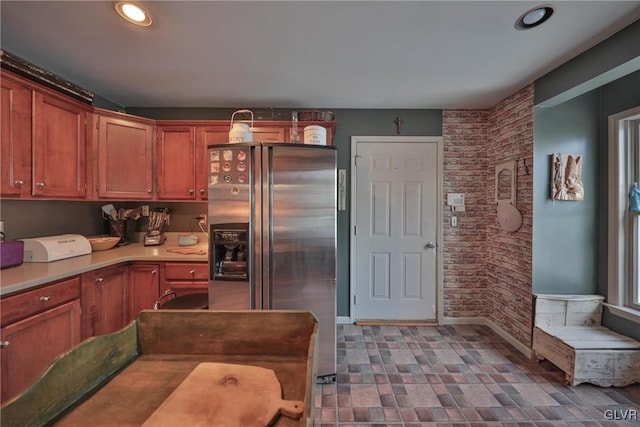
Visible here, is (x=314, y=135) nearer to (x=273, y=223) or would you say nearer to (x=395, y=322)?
(x=273, y=223)

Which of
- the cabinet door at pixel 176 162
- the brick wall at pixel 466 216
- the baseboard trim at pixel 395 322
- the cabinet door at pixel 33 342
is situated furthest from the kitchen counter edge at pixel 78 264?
the brick wall at pixel 466 216

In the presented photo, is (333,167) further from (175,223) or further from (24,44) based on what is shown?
(24,44)

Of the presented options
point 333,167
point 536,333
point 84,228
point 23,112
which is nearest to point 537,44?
point 333,167

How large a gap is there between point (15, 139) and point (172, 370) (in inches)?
76.9

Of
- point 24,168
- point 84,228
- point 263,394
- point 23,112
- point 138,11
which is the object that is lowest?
point 263,394

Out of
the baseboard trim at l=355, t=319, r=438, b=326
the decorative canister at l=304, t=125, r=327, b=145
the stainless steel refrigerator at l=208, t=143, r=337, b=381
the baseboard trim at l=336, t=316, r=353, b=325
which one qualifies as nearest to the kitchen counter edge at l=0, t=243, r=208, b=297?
the stainless steel refrigerator at l=208, t=143, r=337, b=381

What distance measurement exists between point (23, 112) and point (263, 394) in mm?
2342

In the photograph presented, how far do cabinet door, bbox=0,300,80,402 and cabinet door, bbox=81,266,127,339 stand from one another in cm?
10

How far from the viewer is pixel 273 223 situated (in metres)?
1.96

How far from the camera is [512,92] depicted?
2.50 meters

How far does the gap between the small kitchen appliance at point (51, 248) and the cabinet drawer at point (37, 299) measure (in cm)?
34

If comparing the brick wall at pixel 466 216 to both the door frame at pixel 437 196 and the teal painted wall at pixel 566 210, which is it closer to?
the door frame at pixel 437 196

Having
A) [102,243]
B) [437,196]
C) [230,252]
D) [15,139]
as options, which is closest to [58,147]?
[15,139]

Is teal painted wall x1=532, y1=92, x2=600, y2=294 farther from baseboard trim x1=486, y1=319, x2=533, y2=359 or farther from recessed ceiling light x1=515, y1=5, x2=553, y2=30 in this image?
recessed ceiling light x1=515, y1=5, x2=553, y2=30
